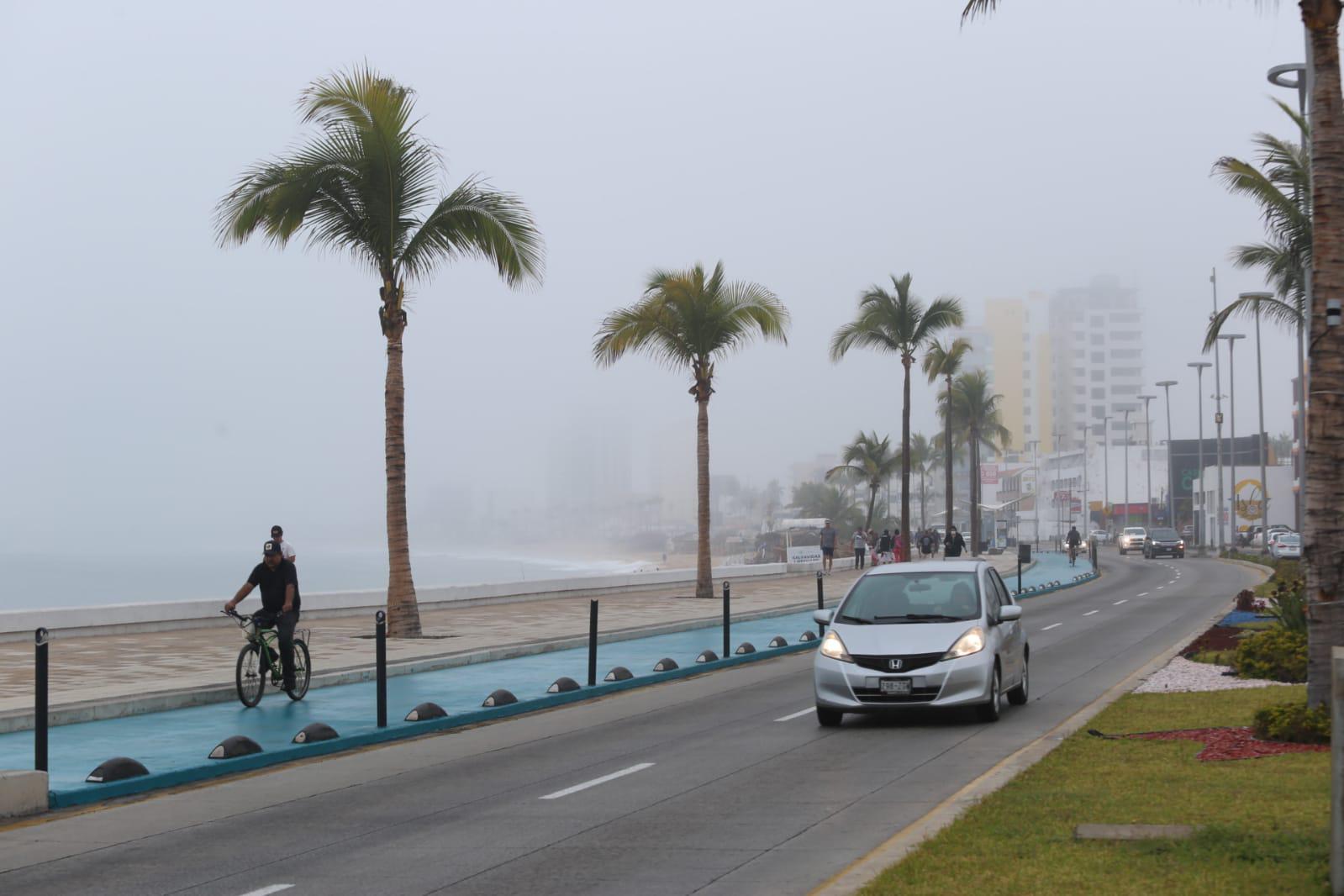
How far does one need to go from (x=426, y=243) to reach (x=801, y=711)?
1306 centimetres

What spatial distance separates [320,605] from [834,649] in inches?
730

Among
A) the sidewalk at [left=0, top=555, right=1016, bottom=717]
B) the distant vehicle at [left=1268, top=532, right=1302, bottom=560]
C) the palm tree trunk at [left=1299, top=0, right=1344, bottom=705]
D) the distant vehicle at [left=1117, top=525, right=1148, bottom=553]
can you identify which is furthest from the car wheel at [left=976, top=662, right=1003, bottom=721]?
the distant vehicle at [left=1117, top=525, right=1148, bottom=553]

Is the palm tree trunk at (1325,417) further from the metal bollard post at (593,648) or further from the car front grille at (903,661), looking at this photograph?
the metal bollard post at (593,648)

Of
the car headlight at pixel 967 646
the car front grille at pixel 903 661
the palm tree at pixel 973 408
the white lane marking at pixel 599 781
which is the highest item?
the palm tree at pixel 973 408

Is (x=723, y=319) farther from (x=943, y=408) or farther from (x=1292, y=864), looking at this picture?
(x=943, y=408)

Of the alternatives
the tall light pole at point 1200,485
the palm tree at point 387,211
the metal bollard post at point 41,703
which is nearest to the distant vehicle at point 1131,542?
the tall light pole at point 1200,485

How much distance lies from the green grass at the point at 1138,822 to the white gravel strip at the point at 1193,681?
16.4ft

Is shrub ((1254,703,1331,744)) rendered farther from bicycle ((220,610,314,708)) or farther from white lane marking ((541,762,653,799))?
bicycle ((220,610,314,708))

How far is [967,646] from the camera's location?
48.6 feet

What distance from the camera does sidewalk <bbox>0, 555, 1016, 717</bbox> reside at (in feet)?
59.1

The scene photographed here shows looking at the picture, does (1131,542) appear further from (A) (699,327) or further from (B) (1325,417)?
(B) (1325,417)

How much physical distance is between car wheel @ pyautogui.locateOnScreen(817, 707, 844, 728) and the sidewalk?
24.0ft

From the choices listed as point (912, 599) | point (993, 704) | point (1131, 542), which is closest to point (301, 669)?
point (912, 599)

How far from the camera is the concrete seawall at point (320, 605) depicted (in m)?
25.1
